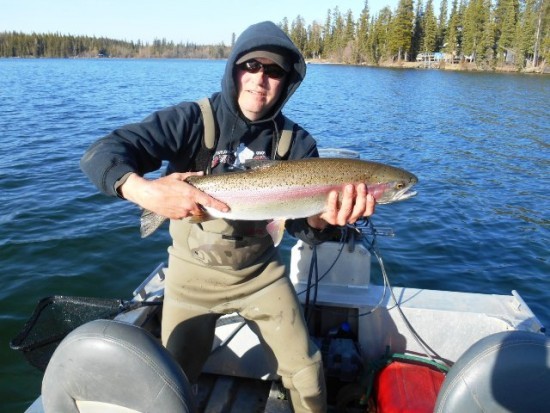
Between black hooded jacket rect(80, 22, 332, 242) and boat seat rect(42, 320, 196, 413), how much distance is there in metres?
0.90

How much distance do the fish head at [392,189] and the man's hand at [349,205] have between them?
6.8 inches

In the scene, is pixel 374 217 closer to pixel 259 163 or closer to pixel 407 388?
pixel 407 388

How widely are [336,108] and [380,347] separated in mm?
29011

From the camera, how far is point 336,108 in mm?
32031

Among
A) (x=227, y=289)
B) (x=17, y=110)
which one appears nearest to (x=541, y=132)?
(x=227, y=289)

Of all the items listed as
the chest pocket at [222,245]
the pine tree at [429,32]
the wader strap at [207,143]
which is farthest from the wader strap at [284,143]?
the pine tree at [429,32]

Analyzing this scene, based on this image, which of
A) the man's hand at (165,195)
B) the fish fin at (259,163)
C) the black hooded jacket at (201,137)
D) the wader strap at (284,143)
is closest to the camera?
the man's hand at (165,195)

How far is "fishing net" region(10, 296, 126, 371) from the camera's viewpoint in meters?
3.94

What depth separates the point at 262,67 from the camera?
3.37 meters

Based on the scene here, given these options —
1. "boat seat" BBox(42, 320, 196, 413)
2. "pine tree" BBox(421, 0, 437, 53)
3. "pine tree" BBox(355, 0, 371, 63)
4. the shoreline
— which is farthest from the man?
"pine tree" BBox(355, 0, 371, 63)

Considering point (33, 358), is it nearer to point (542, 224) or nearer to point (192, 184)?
point (192, 184)

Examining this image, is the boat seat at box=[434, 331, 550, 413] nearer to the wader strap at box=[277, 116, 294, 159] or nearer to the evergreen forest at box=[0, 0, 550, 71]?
the wader strap at box=[277, 116, 294, 159]

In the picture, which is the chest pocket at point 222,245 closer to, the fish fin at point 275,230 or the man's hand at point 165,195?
the fish fin at point 275,230

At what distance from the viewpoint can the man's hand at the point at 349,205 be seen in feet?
10.8
